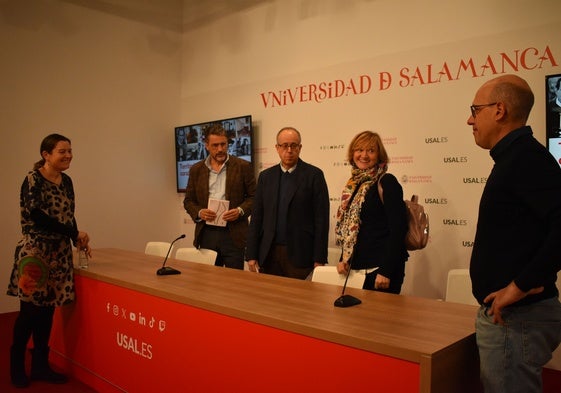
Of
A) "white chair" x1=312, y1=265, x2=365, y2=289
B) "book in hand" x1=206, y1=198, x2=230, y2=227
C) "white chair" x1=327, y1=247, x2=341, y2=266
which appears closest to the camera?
"white chair" x1=312, y1=265, x2=365, y2=289

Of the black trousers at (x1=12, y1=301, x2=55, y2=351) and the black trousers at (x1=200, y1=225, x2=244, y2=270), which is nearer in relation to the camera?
the black trousers at (x1=12, y1=301, x2=55, y2=351)

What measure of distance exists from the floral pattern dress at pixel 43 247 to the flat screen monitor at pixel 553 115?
10.4 ft

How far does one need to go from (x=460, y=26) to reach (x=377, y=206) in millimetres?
1983

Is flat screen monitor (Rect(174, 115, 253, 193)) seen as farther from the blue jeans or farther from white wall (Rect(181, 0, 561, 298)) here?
the blue jeans

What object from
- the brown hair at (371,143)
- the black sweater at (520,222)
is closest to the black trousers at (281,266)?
the brown hair at (371,143)

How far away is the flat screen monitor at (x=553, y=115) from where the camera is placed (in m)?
3.14

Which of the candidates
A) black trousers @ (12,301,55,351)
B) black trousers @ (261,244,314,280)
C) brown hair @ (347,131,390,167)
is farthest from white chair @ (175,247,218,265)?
brown hair @ (347,131,390,167)

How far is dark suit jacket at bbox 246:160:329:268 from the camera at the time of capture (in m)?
3.08

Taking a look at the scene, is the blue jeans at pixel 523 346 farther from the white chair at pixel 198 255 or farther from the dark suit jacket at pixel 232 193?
the dark suit jacket at pixel 232 193

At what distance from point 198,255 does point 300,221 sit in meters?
0.90

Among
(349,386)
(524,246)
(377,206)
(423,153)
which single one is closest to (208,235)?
(377,206)

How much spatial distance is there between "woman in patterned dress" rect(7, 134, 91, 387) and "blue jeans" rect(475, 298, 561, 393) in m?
2.40

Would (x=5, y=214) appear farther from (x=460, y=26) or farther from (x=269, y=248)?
(x=460, y=26)

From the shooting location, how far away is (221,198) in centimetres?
374
